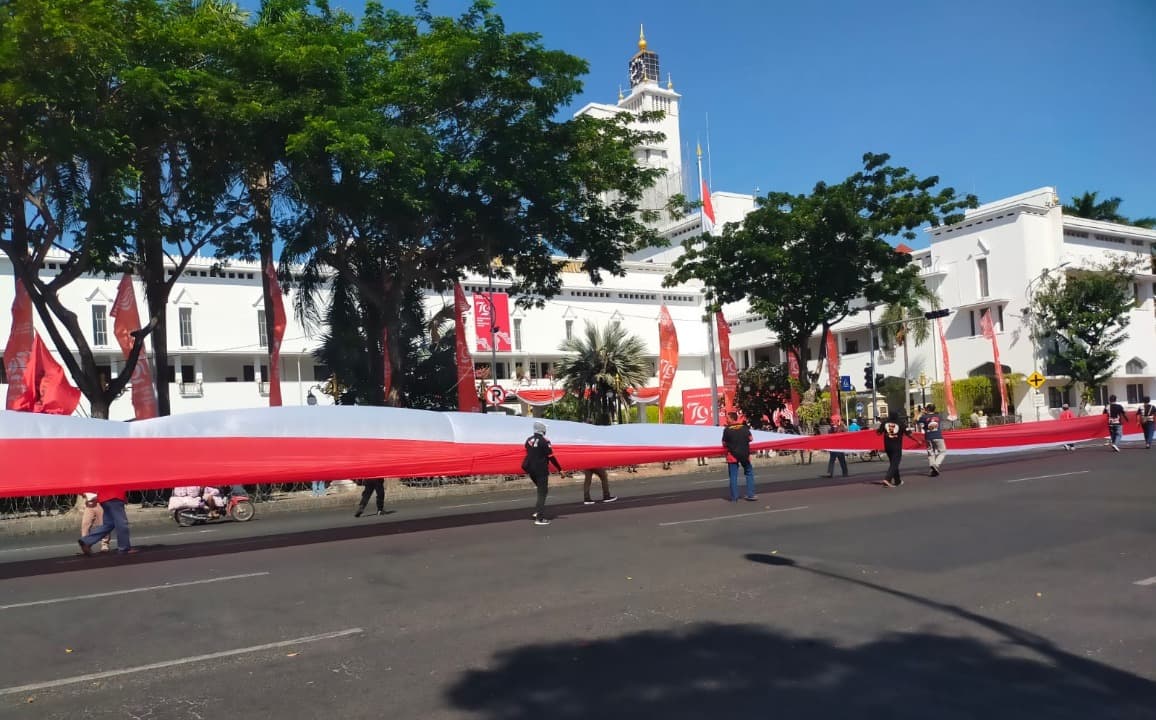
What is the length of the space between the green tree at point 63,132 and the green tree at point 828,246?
66.4ft

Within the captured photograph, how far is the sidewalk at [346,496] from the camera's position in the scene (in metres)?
20.5

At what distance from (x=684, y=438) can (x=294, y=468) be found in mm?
7676

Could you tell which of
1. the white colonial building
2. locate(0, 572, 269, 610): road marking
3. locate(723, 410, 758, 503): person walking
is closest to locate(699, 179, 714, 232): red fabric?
the white colonial building

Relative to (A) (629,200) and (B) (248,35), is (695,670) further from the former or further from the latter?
(A) (629,200)

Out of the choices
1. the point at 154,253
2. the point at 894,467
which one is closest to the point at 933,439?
the point at 894,467

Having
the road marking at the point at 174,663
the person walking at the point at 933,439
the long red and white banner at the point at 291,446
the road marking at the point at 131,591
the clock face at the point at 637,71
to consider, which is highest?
the clock face at the point at 637,71

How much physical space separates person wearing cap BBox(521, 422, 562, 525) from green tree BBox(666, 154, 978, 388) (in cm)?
1730

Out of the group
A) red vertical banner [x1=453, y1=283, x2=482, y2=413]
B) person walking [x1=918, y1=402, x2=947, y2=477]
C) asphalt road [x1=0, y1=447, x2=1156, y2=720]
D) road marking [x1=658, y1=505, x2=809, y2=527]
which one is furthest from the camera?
red vertical banner [x1=453, y1=283, x2=482, y2=413]

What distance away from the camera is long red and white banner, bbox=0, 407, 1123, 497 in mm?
11805

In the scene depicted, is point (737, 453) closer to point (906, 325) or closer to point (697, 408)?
point (697, 408)

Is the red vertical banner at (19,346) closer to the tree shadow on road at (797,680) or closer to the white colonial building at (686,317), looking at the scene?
the white colonial building at (686,317)

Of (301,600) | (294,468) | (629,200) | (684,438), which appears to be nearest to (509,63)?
(629,200)

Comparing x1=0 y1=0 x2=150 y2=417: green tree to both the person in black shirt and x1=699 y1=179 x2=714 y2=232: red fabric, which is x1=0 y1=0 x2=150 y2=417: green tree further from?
x1=699 y1=179 x2=714 y2=232: red fabric

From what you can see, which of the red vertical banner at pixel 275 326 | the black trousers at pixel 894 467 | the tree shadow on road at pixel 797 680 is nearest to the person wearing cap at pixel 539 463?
the black trousers at pixel 894 467
